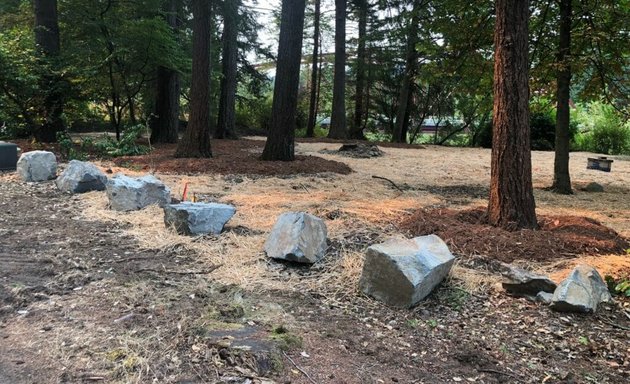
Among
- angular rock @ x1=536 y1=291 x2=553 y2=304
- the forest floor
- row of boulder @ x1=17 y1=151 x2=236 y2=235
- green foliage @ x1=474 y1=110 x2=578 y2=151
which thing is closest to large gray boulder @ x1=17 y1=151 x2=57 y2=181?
row of boulder @ x1=17 y1=151 x2=236 y2=235

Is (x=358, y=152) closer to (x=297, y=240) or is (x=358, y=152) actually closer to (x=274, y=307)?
(x=297, y=240)

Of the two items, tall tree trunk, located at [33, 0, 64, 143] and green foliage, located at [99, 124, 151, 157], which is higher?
tall tree trunk, located at [33, 0, 64, 143]

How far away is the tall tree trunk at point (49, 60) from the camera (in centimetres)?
1028

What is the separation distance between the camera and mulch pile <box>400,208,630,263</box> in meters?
4.11

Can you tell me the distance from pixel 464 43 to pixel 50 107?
8301mm

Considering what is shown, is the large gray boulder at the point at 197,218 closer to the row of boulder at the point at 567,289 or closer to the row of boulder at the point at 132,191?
the row of boulder at the point at 132,191

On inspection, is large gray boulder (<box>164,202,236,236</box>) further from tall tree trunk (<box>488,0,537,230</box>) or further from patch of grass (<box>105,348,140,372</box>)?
tall tree trunk (<box>488,0,537,230</box>)

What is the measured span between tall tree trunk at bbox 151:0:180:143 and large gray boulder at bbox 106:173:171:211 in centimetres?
769

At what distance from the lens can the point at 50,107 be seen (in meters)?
10.5

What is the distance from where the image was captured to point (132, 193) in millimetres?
5523

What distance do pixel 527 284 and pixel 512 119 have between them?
5.66ft

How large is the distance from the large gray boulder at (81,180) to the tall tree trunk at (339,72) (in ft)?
45.1

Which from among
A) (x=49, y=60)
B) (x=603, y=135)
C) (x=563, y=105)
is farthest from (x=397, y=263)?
(x=603, y=135)

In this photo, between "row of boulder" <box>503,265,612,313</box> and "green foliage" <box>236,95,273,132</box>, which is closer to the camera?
"row of boulder" <box>503,265,612,313</box>
